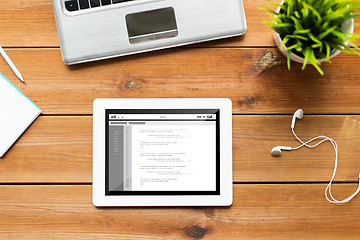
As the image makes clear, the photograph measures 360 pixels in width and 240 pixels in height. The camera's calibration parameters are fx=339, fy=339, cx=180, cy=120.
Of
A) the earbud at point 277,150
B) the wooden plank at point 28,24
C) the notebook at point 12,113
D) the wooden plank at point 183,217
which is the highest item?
the wooden plank at point 28,24

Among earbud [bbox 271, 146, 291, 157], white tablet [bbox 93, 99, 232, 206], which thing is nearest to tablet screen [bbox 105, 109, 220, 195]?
white tablet [bbox 93, 99, 232, 206]

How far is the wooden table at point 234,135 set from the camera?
69cm

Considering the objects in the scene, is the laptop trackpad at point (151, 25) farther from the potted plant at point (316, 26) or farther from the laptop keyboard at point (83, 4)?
the potted plant at point (316, 26)

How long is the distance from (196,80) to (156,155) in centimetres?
17

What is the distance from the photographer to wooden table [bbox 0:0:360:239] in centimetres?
Result: 69

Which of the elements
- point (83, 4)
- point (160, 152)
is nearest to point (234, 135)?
point (160, 152)

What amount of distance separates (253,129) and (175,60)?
215 mm

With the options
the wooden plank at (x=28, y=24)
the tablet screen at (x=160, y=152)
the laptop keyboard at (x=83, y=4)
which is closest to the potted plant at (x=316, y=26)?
the tablet screen at (x=160, y=152)

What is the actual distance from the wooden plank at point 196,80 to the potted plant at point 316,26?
98 millimetres

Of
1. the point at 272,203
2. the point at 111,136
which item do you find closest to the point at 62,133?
the point at 111,136

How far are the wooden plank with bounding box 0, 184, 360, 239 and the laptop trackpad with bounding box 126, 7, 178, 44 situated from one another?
33 centimetres

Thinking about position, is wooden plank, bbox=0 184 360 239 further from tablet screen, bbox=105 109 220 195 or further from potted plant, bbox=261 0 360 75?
potted plant, bbox=261 0 360 75

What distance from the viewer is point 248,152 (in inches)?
27.6

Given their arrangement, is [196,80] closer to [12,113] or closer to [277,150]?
[277,150]
